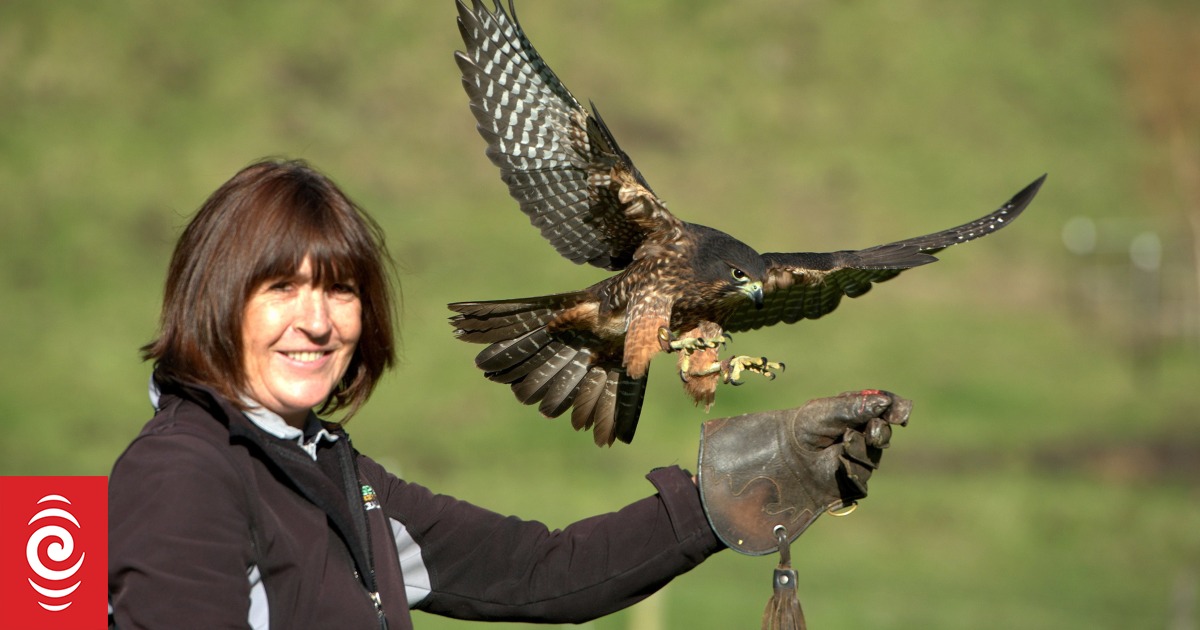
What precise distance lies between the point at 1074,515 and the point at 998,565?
1651mm

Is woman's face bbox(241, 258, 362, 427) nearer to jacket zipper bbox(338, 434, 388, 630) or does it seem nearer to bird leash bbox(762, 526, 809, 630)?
jacket zipper bbox(338, 434, 388, 630)

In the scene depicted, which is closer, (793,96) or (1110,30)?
(793,96)

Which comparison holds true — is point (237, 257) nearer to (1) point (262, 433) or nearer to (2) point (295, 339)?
(2) point (295, 339)

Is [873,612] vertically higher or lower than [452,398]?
lower

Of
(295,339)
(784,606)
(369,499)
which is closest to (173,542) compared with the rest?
(295,339)

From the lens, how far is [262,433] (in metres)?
2.23

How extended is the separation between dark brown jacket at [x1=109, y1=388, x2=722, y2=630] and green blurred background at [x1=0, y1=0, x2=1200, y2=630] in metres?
8.36

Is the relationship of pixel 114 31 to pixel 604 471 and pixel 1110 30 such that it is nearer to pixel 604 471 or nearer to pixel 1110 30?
pixel 604 471

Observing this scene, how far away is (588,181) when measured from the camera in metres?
4.31

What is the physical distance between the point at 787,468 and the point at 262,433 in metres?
1.25

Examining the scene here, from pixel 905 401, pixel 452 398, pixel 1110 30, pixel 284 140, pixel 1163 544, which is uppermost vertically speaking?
pixel 1110 30

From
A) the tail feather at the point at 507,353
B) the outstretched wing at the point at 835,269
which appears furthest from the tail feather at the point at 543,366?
the outstretched wing at the point at 835,269

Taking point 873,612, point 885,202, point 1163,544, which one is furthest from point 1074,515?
point 885,202

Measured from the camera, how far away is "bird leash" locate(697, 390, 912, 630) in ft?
9.27
